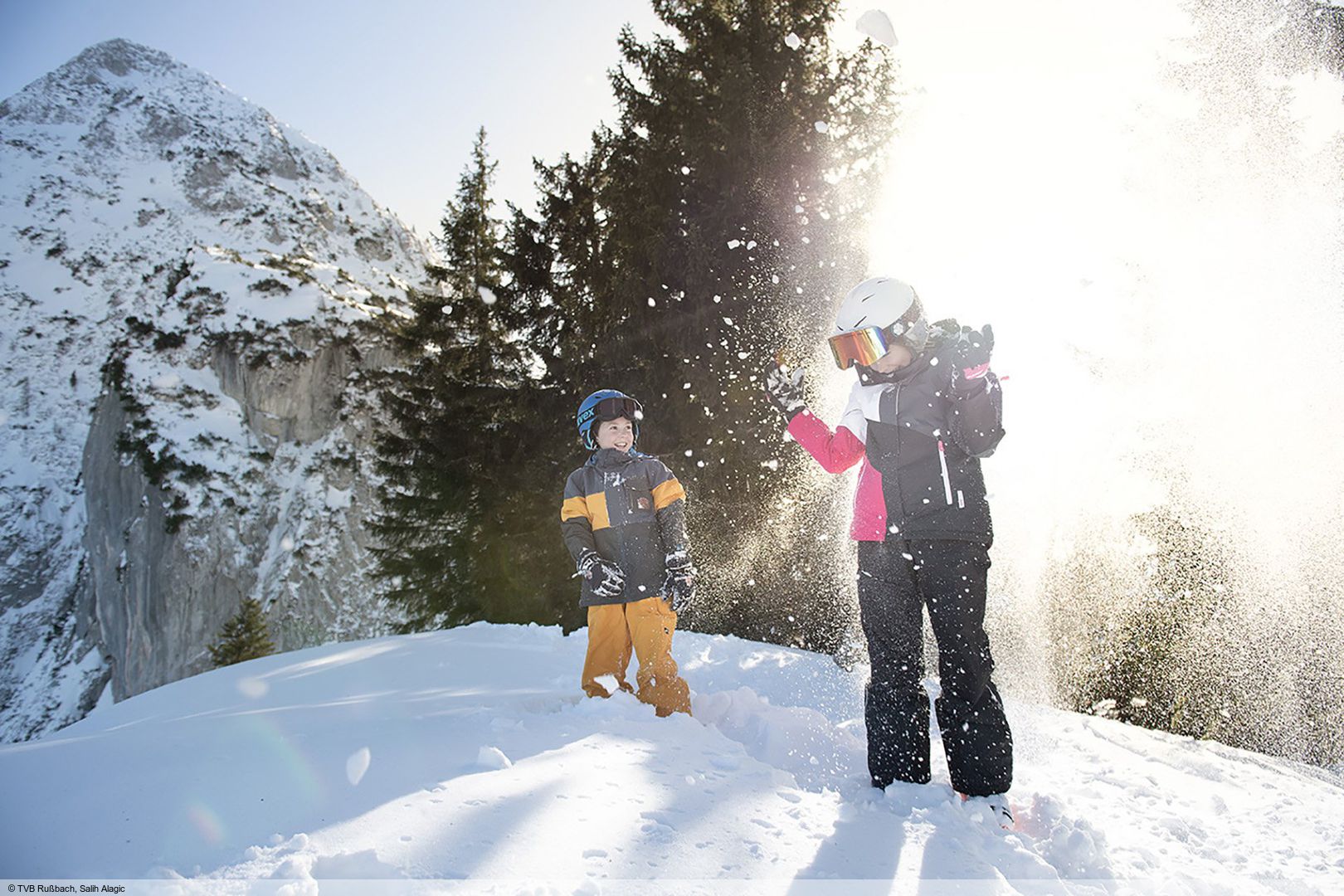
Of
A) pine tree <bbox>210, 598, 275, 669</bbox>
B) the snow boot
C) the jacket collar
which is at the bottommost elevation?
pine tree <bbox>210, 598, 275, 669</bbox>

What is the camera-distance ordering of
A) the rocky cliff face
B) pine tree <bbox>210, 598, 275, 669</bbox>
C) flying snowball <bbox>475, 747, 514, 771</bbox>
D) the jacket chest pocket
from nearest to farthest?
flying snowball <bbox>475, 747, 514, 771</bbox>
the jacket chest pocket
pine tree <bbox>210, 598, 275, 669</bbox>
the rocky cliff face

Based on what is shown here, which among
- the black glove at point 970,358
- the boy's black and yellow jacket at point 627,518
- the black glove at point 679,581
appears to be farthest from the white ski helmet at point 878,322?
the black glove at point 679,581

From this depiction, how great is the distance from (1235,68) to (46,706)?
54.5 metres

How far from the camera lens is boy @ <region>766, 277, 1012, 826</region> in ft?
8.85

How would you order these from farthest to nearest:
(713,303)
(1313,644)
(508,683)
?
(713,303) < (1313,644) < (508,683)

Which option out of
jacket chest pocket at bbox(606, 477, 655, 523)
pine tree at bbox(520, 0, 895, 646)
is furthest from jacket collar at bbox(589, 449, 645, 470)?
pine tree at bbox(520, 0, 895, 646)

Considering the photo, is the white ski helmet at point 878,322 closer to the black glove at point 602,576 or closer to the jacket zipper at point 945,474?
the jacket zipper at point 945,474

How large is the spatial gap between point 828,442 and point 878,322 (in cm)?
62

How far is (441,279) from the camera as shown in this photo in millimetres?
16297

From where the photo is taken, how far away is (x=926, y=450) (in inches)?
114

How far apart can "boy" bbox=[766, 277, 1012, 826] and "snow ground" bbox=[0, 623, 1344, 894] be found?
0.73ft

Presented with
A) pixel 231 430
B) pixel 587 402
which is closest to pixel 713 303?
pixel 587 402

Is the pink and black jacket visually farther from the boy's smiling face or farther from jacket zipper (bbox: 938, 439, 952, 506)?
the boy's smiling face

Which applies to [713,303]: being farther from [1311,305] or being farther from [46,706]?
[46,706]
